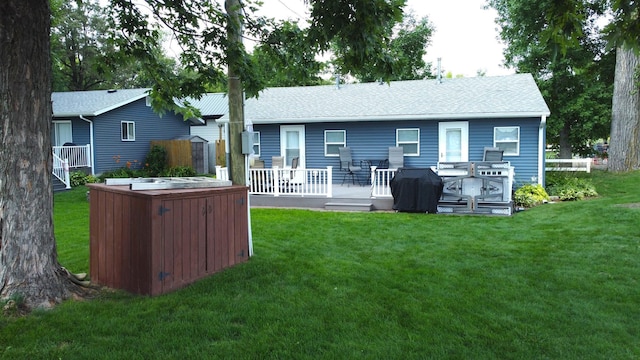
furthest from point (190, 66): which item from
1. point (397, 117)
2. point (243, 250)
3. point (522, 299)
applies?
point (397, 117)

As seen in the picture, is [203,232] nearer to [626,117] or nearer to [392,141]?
[392,141]

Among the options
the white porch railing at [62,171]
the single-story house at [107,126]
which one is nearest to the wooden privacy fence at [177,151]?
the single-story house at [107,126]

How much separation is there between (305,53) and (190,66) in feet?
5.51

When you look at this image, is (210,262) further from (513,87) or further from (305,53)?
(513,87)

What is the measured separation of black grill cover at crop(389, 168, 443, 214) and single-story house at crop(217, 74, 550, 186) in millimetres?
3574

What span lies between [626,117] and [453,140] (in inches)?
291

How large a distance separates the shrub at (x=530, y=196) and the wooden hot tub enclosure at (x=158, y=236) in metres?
8.58

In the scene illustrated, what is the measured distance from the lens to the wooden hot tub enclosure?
4309 millimetres

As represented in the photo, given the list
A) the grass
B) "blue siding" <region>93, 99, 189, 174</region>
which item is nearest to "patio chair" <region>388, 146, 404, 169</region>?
the grass

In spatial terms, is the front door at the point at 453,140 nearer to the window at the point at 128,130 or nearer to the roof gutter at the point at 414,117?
the roof gutter at the point at 414,117

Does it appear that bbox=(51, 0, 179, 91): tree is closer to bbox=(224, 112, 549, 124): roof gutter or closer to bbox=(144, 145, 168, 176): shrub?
bbox=(144, 145, 168, 176): shrub

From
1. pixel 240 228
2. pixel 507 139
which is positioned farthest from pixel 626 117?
pixel 240 228

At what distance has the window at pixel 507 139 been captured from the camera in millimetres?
13875

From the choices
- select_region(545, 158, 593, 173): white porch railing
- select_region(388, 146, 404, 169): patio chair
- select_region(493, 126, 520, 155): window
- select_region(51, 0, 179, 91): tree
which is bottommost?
select_region(545, 158, 593, 173): white porch railing
